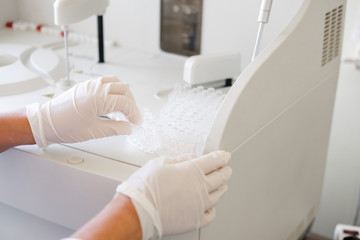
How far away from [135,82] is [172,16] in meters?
0.29

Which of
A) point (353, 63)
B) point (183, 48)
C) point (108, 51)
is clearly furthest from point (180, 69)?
point (353, 63)

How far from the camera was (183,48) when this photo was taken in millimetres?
1339

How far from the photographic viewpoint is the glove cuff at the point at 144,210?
617 millimetres

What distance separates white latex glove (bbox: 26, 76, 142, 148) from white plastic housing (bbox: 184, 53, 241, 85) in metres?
0.21

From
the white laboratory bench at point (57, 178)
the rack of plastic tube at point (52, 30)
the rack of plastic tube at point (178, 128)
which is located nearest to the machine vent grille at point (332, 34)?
the rack of plastic tube at point (178, 128)

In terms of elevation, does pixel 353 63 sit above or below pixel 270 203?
above

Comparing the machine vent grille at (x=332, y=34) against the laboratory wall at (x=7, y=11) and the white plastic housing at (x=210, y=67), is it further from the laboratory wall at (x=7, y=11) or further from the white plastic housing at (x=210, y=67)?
the laboratory wall at (x=7, y=11)

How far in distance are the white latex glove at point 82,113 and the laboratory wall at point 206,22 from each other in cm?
46

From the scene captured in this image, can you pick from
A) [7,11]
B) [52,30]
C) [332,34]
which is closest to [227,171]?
[332,34]

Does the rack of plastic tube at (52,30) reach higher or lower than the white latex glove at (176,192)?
higher

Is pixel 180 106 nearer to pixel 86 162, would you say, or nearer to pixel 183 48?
pixel 86 162

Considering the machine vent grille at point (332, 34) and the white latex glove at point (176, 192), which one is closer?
the white latex glove at point (176, 192)

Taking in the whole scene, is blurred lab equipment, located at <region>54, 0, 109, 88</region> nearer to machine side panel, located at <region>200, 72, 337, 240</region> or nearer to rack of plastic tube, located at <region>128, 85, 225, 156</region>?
rack of plastic tube, located at <region>128, 85, 225, 156</region>

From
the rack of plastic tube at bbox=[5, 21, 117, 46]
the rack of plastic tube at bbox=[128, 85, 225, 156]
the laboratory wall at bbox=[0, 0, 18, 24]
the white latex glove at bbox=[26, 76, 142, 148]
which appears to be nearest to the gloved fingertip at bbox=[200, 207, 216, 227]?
the rack of plastic tube at bbox=[128, 85, 225, 156]
